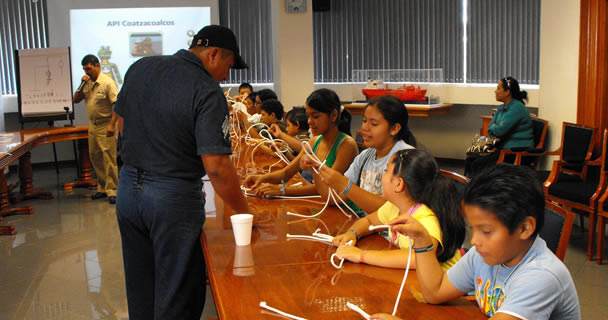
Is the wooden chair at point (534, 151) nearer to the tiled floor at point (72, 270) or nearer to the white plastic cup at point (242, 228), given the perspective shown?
the tiled floor at point (72, 270)

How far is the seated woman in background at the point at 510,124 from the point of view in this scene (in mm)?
6492

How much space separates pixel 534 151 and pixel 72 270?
13.1 feet

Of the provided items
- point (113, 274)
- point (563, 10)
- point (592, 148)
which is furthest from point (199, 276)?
point (563, 10)

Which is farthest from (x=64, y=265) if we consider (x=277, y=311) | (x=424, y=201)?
(x=277, y=311)

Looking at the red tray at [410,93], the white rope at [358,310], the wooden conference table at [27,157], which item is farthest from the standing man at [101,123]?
the white rope at [358,310]

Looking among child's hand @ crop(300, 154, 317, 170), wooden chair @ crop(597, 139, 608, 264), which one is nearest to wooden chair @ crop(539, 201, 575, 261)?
child's hand @ crop(300, 154, 317, 170)

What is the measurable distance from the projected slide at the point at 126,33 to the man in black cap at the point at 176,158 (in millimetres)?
7104

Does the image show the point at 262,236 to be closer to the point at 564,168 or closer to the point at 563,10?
the point at 564,168

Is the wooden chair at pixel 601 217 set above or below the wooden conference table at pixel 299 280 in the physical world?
below

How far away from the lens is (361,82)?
31.9ft

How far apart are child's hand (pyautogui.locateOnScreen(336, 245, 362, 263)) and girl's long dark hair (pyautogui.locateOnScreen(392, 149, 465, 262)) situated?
245mm

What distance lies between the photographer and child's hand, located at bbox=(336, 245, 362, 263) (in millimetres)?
2152

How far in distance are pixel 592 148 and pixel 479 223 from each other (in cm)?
417

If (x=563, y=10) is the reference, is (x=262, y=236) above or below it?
below
